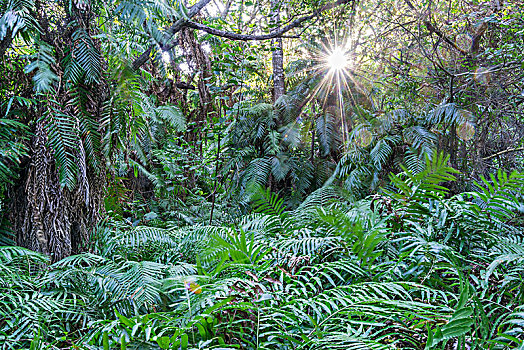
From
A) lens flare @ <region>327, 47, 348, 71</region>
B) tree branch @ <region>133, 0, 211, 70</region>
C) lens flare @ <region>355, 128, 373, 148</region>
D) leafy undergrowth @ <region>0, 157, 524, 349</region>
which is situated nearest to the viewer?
leafy undergrowth @ <region>0, 157, 524, 349</region>

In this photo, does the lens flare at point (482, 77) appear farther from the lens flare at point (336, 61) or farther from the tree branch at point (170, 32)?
the tree branch at point (170, 32)

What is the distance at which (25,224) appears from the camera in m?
2.05

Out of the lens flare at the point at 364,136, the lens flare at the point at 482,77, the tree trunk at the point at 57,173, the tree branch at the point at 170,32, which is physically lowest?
the tree trunk at the point at 57,173

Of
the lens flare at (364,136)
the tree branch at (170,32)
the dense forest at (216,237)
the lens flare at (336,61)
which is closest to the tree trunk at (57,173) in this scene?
the dense forest at (216,237)

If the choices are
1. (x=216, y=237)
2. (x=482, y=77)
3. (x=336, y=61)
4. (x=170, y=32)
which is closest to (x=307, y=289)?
(x=216, y=237)

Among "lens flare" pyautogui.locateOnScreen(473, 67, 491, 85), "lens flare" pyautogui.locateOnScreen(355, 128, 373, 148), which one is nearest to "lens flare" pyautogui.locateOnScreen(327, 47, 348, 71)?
"lens flare" pyautogui.locateOnScreen(355, 128, 373, 148)

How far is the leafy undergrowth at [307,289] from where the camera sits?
3.84 ft

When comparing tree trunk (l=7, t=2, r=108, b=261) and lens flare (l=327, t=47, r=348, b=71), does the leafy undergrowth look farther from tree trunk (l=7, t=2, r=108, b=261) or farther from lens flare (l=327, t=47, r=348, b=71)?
lens flare (l=327, t=47, r=348, b=71)

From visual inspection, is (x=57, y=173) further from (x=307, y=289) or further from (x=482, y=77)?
(x=482, y=77)

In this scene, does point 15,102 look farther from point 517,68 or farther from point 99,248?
point 517,68

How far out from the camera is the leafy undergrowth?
3.84 feet

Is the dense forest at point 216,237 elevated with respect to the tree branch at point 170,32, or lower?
lower

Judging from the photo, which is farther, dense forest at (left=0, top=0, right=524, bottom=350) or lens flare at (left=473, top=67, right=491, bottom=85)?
lens flare at (left=473, top=67, right=491, bottom=85)

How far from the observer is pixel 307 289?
1.67m
